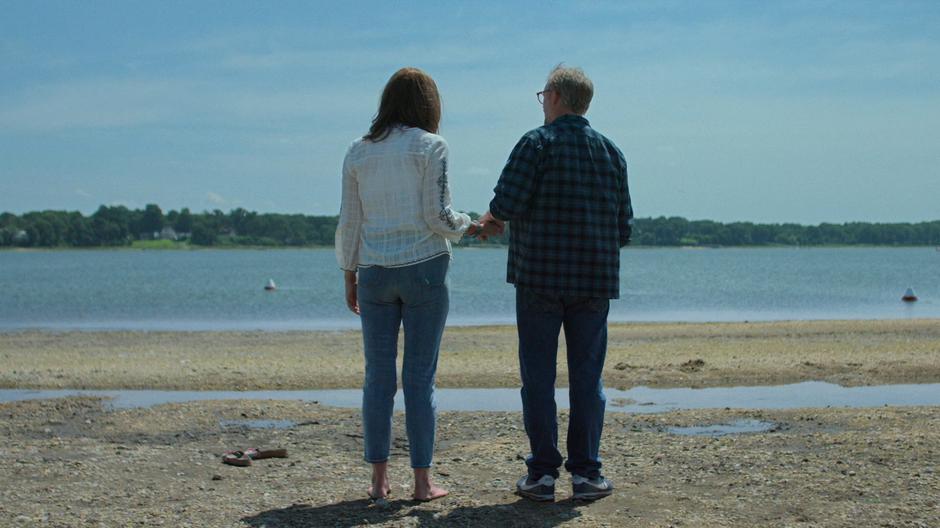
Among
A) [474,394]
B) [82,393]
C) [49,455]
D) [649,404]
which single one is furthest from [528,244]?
[82,393]

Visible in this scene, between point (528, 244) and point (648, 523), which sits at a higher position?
point (528, 244)

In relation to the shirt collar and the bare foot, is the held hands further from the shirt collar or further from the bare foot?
the bare foot

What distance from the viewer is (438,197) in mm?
5566

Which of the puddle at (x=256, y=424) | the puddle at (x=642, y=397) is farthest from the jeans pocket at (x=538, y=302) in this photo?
the puddle at (x=642, y=397)

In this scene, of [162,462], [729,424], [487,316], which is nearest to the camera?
[162,462]

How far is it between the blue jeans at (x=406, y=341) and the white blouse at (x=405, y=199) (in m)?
0.10

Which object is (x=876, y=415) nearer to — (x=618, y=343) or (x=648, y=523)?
(x=648, y=523)

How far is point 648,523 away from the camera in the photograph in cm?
545

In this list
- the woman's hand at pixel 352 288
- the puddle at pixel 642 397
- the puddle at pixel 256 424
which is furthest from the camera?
the puddle at pixel 642 397

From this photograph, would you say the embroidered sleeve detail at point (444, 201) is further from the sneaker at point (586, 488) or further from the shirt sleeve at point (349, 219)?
the sneaker at point (586, 488)

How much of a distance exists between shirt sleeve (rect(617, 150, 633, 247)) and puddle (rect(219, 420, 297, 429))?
4.63 metres

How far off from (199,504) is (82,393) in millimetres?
8537

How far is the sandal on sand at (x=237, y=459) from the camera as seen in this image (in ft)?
23.5

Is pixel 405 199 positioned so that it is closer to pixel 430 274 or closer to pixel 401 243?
pixel 401 243
